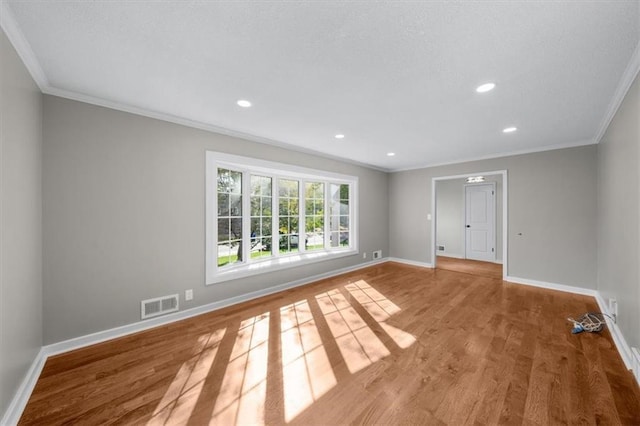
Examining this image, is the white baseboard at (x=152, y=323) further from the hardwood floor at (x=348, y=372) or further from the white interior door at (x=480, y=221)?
the white interior door at (x=480, y=221)

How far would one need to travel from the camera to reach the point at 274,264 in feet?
13.1

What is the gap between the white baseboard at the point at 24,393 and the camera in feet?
4.96

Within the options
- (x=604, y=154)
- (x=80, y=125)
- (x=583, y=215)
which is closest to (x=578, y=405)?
(x=604, y=154)

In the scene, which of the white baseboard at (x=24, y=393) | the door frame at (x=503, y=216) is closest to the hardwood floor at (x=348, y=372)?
the white baseboard at (x=24, y=393)

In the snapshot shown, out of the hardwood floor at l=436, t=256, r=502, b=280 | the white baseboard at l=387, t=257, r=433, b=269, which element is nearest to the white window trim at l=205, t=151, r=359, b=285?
the white baseboard at l=387, t=257, r=433, b=269

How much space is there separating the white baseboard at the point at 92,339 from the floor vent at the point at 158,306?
0.06 m

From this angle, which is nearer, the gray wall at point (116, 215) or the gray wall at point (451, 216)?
the gray wall at point (116, 215)

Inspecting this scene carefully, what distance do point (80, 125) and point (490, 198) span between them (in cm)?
796

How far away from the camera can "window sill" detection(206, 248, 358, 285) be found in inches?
134

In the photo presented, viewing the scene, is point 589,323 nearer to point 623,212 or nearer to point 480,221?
point 623,212

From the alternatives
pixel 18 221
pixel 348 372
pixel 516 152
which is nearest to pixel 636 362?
pixel 348 372

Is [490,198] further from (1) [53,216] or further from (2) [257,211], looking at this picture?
(1) [53,216]

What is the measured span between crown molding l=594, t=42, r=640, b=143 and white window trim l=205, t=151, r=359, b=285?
3.65 metres

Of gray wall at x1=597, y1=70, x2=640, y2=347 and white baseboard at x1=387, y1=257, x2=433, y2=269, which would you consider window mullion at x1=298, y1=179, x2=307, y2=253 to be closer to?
white baseboard at x1=387, y1=257, x2=433, y2=269
